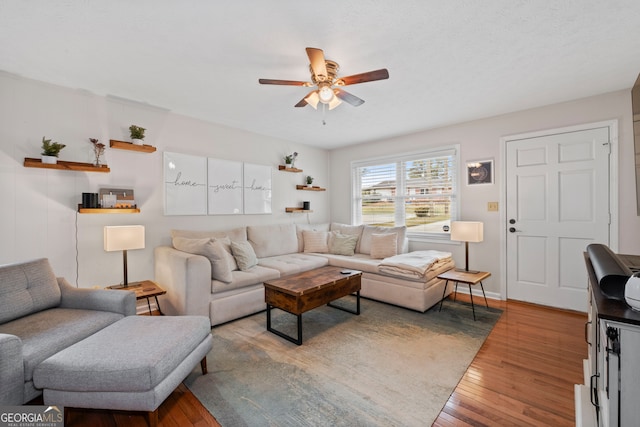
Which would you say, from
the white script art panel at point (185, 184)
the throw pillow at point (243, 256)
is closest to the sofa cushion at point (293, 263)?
the throw pillow at point (243, 256)

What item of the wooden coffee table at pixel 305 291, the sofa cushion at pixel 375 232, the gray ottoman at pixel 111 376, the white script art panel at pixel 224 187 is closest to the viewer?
the gray ottoman at pixel 111 376

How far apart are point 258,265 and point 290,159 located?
6.76 feet

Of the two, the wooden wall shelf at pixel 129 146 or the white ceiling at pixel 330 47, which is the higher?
the white ceiling at pixel 330 47

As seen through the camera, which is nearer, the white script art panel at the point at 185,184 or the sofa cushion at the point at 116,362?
the sofa cushion at the point at 116,362

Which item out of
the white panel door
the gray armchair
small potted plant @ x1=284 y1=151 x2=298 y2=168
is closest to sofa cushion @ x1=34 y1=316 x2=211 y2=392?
the gray armchair

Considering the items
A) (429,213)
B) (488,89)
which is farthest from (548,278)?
(488,89)

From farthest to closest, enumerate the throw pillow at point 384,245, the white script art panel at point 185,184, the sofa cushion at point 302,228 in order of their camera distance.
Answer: the sofa cushion at point 302,228
the throw pillow at point 384,245
the white script art panel at point 185,184

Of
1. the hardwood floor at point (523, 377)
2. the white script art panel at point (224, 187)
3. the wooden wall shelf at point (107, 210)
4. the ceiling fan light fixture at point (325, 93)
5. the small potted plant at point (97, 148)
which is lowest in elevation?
the hardwood floor at point (523, 377)

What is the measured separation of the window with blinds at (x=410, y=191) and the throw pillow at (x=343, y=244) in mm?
840

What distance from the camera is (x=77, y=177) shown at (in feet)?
9.33

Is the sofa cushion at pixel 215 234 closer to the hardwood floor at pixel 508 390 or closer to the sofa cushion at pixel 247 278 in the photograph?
the sofa cushion at pixel 247 278

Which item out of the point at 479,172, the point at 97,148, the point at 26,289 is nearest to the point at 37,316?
the point at 26,289

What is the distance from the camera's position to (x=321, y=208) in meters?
5.64

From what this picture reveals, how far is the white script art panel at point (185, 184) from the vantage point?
3.47 meters
